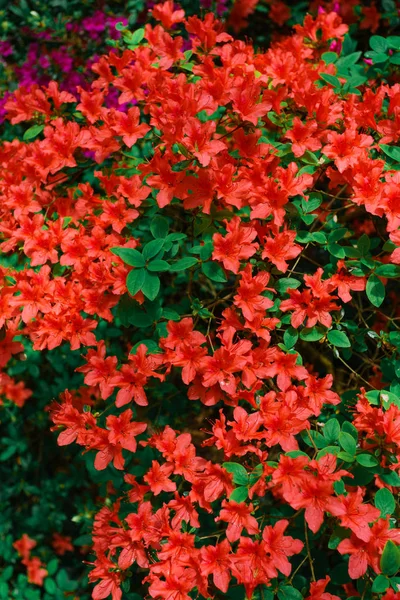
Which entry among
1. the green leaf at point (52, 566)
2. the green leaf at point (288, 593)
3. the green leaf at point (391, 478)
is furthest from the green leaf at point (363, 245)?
the green leaf at point (52, 566)

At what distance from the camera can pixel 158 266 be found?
4.55ft

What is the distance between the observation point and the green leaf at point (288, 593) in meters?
1.32

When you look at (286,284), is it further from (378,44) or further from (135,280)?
(378,44)

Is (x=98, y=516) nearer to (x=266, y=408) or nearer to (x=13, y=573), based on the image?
(x=266, y=408)

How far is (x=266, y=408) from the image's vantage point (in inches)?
53.6

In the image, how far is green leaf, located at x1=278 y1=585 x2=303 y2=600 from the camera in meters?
1.32

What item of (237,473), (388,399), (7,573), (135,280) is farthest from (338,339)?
(7,573)

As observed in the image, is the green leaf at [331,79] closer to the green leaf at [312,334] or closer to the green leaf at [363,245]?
the green leaf at [363,245]

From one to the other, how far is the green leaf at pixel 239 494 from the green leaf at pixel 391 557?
0.30 metres

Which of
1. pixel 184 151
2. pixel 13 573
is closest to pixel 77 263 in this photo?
pixel 184 151

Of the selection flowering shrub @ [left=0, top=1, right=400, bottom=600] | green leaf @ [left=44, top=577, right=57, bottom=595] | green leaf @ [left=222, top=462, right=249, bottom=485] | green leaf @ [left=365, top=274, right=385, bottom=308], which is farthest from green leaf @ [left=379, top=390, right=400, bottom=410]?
green leaf @ [left=44, top=577, right=57, bottom=595]

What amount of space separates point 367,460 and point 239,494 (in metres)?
0.28

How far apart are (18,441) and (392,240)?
185 centimetres

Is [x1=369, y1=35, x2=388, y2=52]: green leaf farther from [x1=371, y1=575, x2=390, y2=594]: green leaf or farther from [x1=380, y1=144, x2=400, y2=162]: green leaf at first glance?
[x1=371, y1=575, x2=390, y2=594]: green leaf
